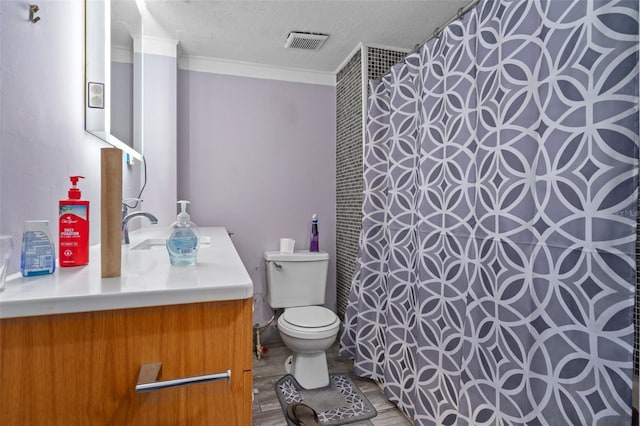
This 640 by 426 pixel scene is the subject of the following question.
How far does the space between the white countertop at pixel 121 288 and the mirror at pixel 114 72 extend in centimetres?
61

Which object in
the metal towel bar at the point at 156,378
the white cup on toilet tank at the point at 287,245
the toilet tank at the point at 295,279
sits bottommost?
the toilet tank at the point at 295,279

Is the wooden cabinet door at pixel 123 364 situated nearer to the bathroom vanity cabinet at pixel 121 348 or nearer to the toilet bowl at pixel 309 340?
the bathroom vanity cabinet at pixel 121 348

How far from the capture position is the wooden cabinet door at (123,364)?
519 mm

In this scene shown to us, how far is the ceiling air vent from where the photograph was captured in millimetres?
2002

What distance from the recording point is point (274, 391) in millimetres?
1829

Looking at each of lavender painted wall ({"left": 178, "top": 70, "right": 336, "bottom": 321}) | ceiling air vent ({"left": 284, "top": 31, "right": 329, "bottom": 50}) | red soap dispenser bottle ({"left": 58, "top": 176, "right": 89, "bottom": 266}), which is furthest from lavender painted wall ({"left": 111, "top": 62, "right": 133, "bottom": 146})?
ceiling air vent ({"left": 284, "top": 31, "right": 329, "bottom": 50})

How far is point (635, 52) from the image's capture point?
30.2 inches

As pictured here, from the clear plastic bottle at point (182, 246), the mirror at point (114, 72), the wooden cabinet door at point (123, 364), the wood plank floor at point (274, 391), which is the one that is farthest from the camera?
the wood plank floor at point (274, 391)

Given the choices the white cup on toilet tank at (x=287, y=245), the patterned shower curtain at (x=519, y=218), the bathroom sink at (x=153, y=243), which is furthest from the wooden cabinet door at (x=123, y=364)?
the white cup on toilet tank at (x=287, y=245)

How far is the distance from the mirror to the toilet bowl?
1.25m

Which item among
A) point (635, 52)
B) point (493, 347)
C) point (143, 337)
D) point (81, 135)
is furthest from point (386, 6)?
point (143, 337)

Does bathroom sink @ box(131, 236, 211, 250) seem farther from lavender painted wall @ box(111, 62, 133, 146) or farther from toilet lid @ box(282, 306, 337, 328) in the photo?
toilet lid @ box(282, 306, 337, 328)

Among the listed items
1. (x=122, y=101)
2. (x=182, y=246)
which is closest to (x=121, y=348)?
(x=182, y=246)

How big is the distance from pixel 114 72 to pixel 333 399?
193 centimetres
